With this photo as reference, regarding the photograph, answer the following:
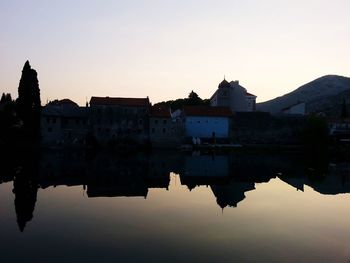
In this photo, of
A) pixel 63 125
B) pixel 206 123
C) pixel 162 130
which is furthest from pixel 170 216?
pixel 206 123

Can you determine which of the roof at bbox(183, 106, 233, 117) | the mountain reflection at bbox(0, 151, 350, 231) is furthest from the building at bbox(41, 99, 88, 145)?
the mountain reflection at bbox(0, 151, 350, 231)

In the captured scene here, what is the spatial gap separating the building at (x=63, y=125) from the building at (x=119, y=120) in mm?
1751

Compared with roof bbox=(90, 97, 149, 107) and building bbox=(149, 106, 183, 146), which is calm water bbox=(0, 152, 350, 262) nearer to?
building bbox=(149, 106, 183, 146)

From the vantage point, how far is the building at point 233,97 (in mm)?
67375

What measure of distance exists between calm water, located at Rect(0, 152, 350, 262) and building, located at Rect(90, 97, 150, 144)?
25.0 m

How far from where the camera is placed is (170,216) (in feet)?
49.0

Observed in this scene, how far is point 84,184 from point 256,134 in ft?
137

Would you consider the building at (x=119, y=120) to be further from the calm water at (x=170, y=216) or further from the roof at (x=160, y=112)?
the calm water at (x=170, y=216)

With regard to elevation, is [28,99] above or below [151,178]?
above

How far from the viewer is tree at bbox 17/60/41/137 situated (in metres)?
48.1

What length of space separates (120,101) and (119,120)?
289 centimetres

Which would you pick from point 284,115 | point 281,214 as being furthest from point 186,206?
point 284,115

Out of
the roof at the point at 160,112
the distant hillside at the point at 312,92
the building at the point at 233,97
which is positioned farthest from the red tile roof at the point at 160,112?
the distant hillside at the point at 312,92

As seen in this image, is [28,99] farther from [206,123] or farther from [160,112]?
[206,123]
